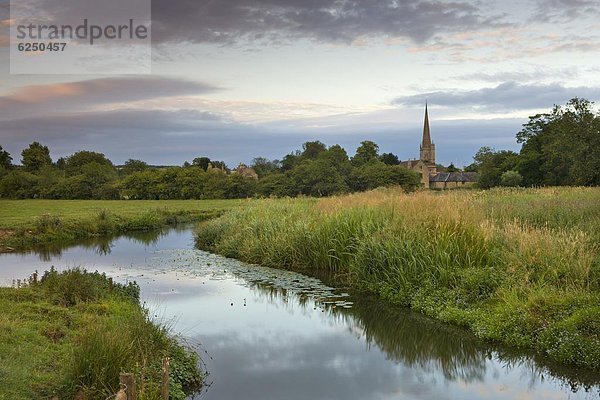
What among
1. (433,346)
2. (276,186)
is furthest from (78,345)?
(276,186)

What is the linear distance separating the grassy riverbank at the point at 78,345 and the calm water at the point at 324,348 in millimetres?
1049

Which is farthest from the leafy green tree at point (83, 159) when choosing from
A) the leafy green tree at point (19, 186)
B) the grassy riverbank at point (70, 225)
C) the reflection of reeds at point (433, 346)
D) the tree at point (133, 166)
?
the reflection of reeds at point (433, 346)

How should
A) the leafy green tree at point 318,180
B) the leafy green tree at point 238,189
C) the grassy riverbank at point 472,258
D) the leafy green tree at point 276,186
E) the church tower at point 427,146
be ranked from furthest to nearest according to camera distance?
the church tower at point 427,146, the leafy green tree at point 238,189, the leafy green tree at point 276,186, the leafy green tree at point 318,180, the grassy riverbank at point 472,258

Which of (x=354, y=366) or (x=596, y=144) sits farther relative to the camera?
(x=596, y=144)

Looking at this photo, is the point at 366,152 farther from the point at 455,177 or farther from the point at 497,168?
the point at 455,177

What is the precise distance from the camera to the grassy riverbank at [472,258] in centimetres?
1000

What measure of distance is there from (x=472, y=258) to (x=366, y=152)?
72196 millimetres

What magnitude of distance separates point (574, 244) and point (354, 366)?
18.3ft

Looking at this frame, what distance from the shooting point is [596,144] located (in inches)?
2188

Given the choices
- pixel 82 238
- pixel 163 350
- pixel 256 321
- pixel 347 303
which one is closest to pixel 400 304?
pixel 347 303

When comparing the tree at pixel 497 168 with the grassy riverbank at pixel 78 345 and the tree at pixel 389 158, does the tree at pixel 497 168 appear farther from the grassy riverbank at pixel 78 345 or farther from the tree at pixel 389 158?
the grassy riverbank at pixel 78 345

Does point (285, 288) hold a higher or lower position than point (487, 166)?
lower

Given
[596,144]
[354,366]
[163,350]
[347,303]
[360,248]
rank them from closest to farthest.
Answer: [163,350] < [354,366] < [347,303] < [360,248] < [596,144]

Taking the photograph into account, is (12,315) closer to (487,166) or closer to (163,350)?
(163,350)
